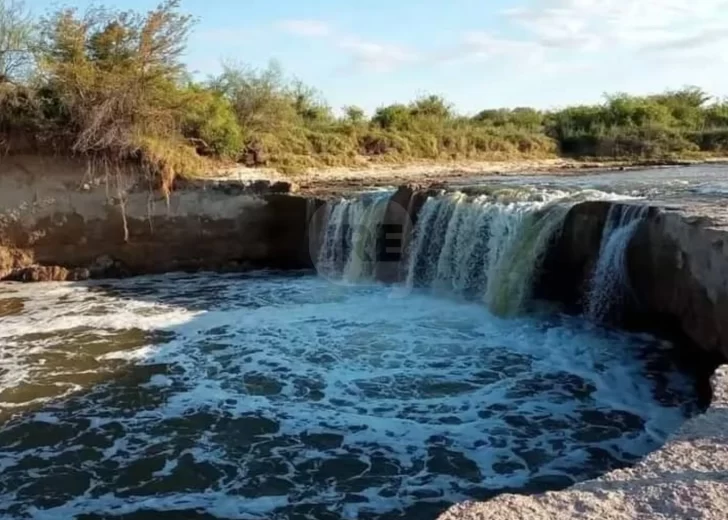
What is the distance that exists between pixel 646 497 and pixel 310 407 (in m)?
3.69

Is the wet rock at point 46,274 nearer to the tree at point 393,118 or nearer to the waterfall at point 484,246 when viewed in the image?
the waterfall at point 484,246

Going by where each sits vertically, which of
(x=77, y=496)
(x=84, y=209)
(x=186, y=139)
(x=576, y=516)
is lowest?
(x=77, y=496)

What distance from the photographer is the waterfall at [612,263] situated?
25.7ft

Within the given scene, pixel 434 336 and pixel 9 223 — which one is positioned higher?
pixel 9 223

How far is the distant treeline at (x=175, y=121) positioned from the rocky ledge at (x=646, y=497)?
396 inches

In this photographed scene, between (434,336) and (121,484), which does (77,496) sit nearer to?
(121,484)

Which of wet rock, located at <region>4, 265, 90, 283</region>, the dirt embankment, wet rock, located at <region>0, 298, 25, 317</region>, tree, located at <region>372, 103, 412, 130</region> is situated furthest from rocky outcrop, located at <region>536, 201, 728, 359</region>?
tree, located at <region>372, 103, 412, 130</region>

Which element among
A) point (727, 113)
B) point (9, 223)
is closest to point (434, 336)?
point (9, 223)

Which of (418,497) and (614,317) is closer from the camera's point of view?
(418,497)

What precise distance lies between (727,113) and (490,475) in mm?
24854

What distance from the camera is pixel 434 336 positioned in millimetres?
8273

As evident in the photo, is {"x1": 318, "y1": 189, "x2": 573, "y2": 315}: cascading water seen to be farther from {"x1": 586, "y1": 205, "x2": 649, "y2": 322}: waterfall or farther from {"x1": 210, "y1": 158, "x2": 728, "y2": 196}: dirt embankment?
{"x1": 210, "y1": 158, "x2": 728, "y2": 196}: dirt embankment

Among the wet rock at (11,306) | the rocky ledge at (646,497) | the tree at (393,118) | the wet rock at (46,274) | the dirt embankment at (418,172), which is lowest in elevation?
the wet rock at (11,306)

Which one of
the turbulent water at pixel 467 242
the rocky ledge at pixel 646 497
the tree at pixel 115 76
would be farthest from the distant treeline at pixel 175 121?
the rocky ledge at pixel 646 497
